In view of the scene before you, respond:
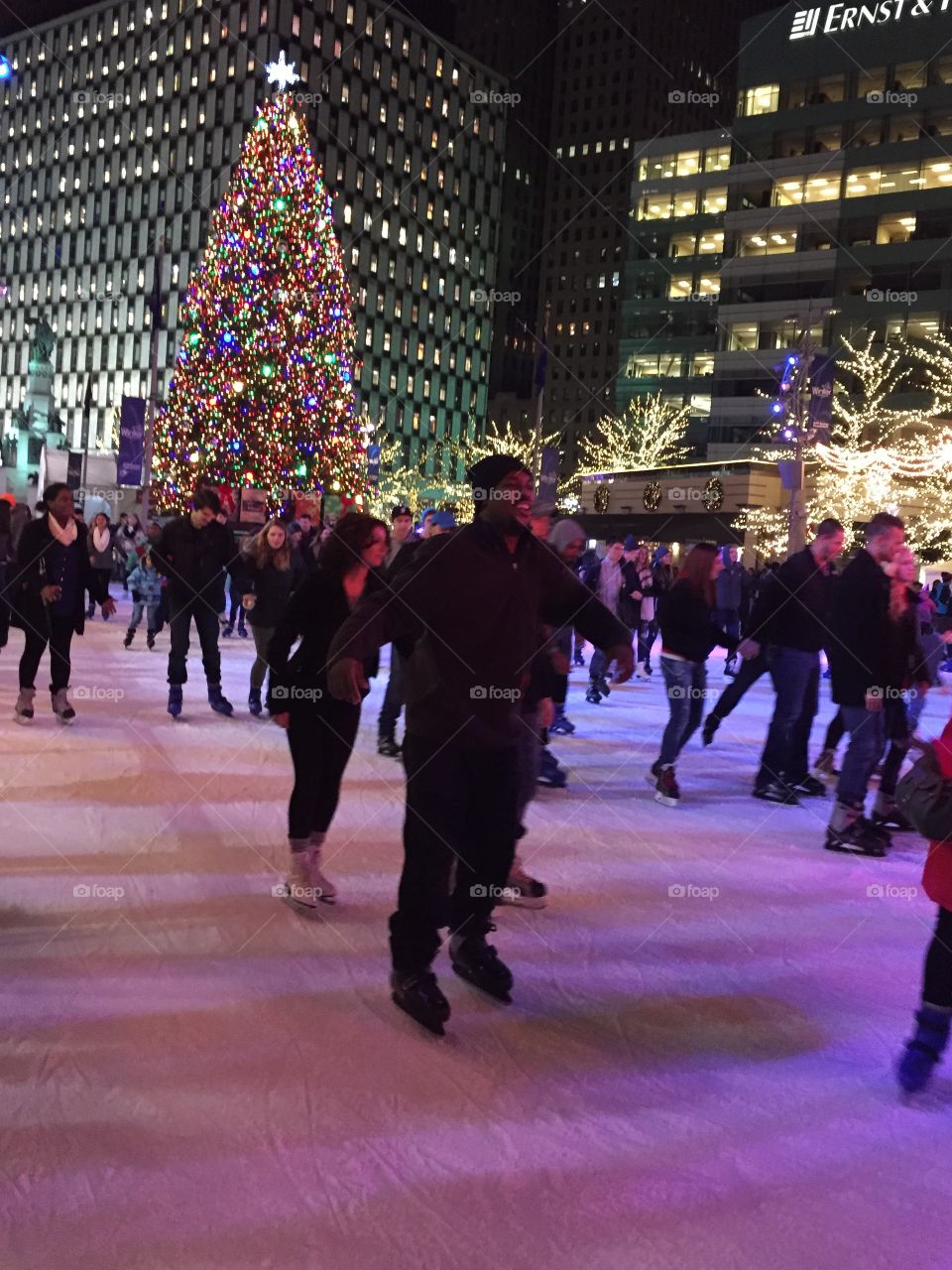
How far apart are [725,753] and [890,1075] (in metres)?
6.14

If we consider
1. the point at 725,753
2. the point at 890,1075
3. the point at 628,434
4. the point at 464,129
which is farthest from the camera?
the point at 464,129

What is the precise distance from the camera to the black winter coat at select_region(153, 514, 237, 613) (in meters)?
9.33

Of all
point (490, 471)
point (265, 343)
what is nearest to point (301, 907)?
point (490, 471)

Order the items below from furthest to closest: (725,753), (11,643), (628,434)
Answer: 1. (628,434)
2. (11,643)
3. (725,753)

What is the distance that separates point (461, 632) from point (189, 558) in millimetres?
6248

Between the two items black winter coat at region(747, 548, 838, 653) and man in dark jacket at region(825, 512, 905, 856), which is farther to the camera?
black winter coat at region(747, 548, 838, 653)

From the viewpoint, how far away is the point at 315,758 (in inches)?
191

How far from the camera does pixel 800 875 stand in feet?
18.6

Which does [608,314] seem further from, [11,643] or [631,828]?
[631,828]

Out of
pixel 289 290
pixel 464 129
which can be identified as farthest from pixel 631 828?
pixel 464 129

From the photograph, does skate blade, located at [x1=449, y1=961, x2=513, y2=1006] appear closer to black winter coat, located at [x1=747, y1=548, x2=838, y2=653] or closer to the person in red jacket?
the person in red jacket

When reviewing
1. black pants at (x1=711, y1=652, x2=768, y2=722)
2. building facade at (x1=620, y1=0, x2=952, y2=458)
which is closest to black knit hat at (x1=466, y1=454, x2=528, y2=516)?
black pants at (x1=711, y1=652, x2=768, y2=722)

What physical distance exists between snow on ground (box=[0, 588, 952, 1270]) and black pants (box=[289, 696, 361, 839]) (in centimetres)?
35

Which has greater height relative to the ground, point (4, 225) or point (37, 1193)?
point (4, 225)
